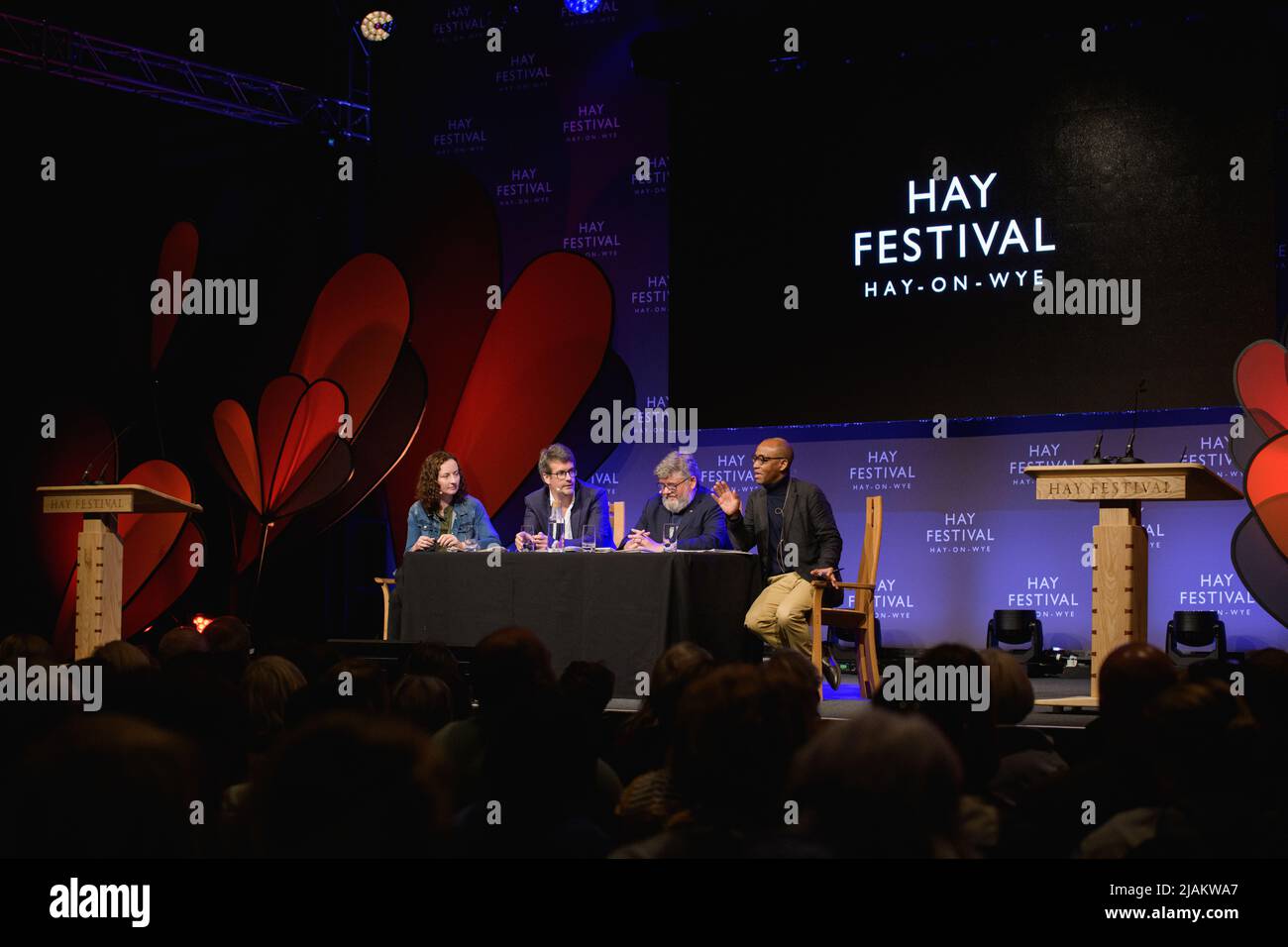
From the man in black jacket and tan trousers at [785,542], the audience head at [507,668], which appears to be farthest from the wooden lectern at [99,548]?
the audience head at [507,668]

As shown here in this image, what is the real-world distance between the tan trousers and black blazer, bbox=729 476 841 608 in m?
0.09

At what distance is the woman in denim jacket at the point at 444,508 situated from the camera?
6301 millimetres

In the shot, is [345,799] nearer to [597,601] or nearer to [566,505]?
[597,601]

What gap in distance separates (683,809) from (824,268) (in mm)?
5564

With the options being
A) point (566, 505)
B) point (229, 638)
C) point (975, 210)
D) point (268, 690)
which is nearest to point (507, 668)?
point (268, 690)

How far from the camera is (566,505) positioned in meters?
6.22

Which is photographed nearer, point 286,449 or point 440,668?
point 440,668

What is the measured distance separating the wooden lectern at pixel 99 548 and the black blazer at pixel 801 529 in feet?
8.58

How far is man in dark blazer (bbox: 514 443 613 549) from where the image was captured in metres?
6.10

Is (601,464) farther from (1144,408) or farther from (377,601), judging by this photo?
(1144,408)

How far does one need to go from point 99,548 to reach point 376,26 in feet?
13.5

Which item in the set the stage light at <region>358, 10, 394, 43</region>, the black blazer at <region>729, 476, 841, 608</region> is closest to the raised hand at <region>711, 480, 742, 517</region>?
the black blazer at <region>729, 476, 841, 608</region>

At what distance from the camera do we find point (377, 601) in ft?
28.3
